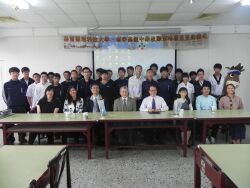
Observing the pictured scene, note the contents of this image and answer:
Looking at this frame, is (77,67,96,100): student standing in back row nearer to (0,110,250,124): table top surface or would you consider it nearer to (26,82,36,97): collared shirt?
(0,110,250,124): table top surface

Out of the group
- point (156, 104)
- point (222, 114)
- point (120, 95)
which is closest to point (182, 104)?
point (156, 104)

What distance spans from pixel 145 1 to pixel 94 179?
2.97m

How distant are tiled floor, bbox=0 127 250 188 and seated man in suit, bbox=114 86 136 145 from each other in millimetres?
234

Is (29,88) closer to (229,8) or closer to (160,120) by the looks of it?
(160,120)

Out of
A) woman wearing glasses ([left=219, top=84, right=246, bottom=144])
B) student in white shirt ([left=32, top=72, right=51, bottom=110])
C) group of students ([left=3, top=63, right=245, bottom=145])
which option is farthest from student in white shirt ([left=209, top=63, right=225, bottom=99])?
student in white shirt ([left=32, top=72, right=51, bottom=110])

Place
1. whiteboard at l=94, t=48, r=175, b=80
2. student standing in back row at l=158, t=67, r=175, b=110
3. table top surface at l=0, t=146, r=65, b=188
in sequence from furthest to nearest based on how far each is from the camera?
whiteboard at l=94, t=48, r=175, b=80 < student standing in back row at l=158, t=67, r=175, b=110 < table top surface at l=0, t=146, r=65, b=188

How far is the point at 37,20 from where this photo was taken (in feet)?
19.0

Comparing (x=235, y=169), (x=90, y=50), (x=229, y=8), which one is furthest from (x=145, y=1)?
(x=235, y=169)

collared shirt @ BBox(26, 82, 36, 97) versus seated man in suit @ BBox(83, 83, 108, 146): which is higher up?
collared shirt @ BBox(26, 82, 36, 97)

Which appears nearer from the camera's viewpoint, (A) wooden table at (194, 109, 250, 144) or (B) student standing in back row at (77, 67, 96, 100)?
(A) wooden table at (194, 109, 250, 144)

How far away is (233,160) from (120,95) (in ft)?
11.3

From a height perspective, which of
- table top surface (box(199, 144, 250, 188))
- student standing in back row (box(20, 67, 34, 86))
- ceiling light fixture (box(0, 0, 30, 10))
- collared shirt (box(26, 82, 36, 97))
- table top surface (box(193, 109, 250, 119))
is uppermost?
ceiling light fixture (box(0, 0, 30, 10))

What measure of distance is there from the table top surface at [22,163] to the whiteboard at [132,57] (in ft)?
15.2

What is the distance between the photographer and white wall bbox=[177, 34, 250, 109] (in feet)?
22.7
